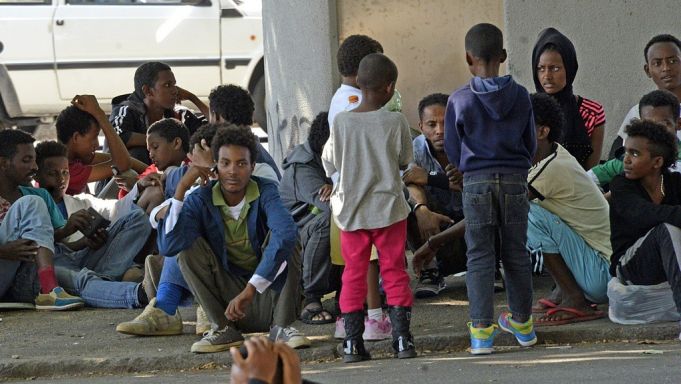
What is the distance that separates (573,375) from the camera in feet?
18.2

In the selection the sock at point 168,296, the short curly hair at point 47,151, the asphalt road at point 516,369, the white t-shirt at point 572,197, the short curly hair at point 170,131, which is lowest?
the asphalt road at point 516,369

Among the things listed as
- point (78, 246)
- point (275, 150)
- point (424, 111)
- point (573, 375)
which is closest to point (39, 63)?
point (275, 150)

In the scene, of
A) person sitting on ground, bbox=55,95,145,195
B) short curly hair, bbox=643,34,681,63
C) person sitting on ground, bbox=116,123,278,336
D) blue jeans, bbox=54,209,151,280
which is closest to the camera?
person sitting on ground, bbox=116,123,278,336

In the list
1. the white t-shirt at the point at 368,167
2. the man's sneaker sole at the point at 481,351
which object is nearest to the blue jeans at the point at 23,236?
the white t-shirt at the point at 368,167

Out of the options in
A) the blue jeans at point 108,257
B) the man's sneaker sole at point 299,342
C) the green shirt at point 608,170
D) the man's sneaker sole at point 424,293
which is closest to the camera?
the man's sneaker sole at point 299,342

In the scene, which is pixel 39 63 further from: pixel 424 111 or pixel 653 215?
pixel 653 215

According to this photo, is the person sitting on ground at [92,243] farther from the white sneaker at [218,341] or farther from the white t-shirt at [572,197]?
the white t-shirt at [572,197]

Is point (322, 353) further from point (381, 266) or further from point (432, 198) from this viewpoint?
point (432, 198)

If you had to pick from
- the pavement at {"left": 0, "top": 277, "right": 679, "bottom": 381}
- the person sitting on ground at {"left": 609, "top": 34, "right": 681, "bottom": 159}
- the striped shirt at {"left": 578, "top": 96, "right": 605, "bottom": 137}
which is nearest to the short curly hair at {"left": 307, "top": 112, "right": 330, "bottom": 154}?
the pavement at {"left": 0, "top": 277, "right": 679, "bottom": 381}

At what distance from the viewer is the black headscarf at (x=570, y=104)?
7.88 m

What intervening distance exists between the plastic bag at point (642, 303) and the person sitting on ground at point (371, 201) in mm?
1144

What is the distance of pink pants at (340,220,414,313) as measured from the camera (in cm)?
604

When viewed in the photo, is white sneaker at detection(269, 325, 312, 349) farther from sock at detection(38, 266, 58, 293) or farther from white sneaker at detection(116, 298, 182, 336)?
sock at detection(38, 266, 58, 293)

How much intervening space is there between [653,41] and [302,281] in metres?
3.01
